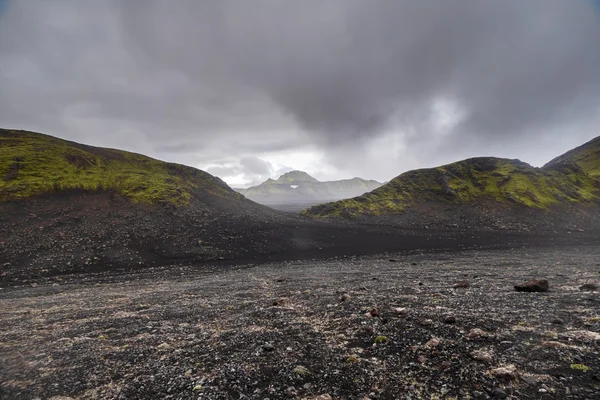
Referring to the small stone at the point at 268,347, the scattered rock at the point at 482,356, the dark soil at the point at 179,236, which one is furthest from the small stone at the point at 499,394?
the dark soil at the point at 179,236

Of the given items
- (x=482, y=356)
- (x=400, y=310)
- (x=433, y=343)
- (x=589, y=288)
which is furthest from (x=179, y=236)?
(x=589, y=288)

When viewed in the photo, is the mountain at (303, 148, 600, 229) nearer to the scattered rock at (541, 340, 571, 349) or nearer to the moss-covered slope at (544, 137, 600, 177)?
the moss-covered slope at (544, 137, 600, 177)

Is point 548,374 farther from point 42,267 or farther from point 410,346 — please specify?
point 42,267

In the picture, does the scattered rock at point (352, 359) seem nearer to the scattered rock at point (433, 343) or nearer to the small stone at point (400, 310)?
the scattered rock at point (433, 343)

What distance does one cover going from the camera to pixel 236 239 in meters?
47.4

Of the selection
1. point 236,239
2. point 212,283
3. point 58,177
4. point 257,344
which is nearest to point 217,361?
point 257,344

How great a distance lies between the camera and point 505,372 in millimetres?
7656

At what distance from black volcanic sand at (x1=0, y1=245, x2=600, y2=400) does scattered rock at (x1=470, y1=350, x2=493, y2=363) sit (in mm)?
36

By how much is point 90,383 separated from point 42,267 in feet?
105

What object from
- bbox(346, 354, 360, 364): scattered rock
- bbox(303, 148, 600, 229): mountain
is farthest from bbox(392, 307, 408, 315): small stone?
bbox(303, 148, 600, 229): mountain

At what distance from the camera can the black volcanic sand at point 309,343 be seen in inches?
307

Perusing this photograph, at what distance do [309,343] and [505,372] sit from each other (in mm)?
6678

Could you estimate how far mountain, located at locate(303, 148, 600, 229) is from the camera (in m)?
72.6

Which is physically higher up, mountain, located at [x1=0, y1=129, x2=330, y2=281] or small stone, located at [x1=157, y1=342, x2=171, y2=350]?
mountain, located at [x1=0, y1=129, x2=330, y2=281]
